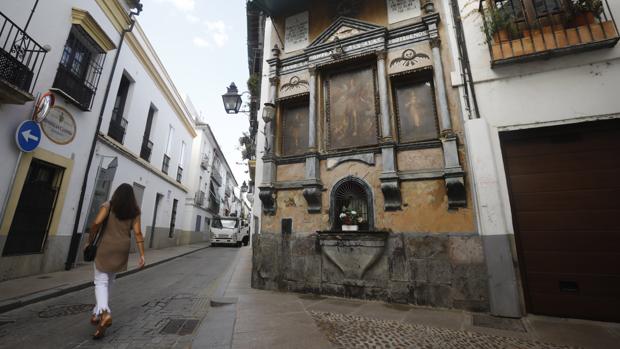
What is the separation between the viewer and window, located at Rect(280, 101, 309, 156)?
6.66 meters

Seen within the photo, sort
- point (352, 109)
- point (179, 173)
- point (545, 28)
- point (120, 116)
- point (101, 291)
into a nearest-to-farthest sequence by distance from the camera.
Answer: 1. point (101, 291)
2. point (545, 28)
3. point (352, 109)
4. point (120, 116)
5. point (179, 173)

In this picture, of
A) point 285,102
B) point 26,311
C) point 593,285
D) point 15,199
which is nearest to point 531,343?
point 593,285

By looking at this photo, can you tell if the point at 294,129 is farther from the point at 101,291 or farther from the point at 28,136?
the point at 28,136

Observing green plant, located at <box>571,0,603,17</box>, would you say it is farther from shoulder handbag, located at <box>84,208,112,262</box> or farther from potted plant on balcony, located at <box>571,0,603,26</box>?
shoulder handbag, located at <box>84,208,112,262</box>

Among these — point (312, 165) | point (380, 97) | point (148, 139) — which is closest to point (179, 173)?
point (148, 139)

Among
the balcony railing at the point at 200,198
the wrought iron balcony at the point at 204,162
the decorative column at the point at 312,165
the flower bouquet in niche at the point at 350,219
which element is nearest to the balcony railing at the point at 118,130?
the decorative column at the point at 312,165

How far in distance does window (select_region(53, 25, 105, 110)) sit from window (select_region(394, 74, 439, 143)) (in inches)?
346

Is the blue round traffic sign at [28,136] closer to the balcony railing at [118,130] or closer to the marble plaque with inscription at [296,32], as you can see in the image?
the balcony railing at [118,130]

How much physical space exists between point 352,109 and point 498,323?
467 centimetres

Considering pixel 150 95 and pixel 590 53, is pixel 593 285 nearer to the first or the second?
pixel 590 53

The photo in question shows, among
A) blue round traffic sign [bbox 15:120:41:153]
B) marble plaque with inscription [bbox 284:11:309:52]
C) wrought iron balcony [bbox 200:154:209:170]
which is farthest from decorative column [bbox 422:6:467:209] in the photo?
wrought iron balcony [bbox 200:154:209:170]

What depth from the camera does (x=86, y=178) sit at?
27.9 feet

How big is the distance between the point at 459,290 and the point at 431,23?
17.2 feet

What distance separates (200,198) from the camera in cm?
2247
